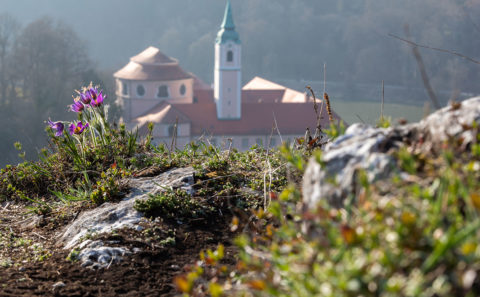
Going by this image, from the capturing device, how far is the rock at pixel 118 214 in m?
2.61

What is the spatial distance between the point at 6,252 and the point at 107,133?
138 centimetres

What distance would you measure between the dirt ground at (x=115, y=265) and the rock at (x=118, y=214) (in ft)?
0.26

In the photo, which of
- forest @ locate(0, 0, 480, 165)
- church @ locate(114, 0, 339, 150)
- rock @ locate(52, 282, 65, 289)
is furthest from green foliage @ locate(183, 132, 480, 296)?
church @ locate(114, 0, 339, 150)

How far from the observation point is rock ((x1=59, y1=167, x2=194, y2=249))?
2613 mm

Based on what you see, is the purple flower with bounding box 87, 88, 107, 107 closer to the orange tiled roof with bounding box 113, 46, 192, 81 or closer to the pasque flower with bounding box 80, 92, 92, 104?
the pasque flower with bounding box 80, 92, 92, 104

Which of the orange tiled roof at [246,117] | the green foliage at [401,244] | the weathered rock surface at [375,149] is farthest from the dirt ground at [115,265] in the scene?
the orange tiled roof at [246,117]

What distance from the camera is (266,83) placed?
187 ft

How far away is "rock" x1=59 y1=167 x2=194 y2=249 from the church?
35.6 metres

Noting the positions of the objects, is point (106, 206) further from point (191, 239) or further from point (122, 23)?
point (122, 23)

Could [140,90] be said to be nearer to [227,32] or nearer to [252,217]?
[227,32]

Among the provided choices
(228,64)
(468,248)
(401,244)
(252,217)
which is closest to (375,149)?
(401,244)

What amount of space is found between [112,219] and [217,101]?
47032 millimetres

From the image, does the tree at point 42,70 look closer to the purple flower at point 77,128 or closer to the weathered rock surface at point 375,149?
the purple flower at point 77,128

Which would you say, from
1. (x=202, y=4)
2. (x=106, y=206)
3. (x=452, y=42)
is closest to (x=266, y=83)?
(x=452, y=42)
